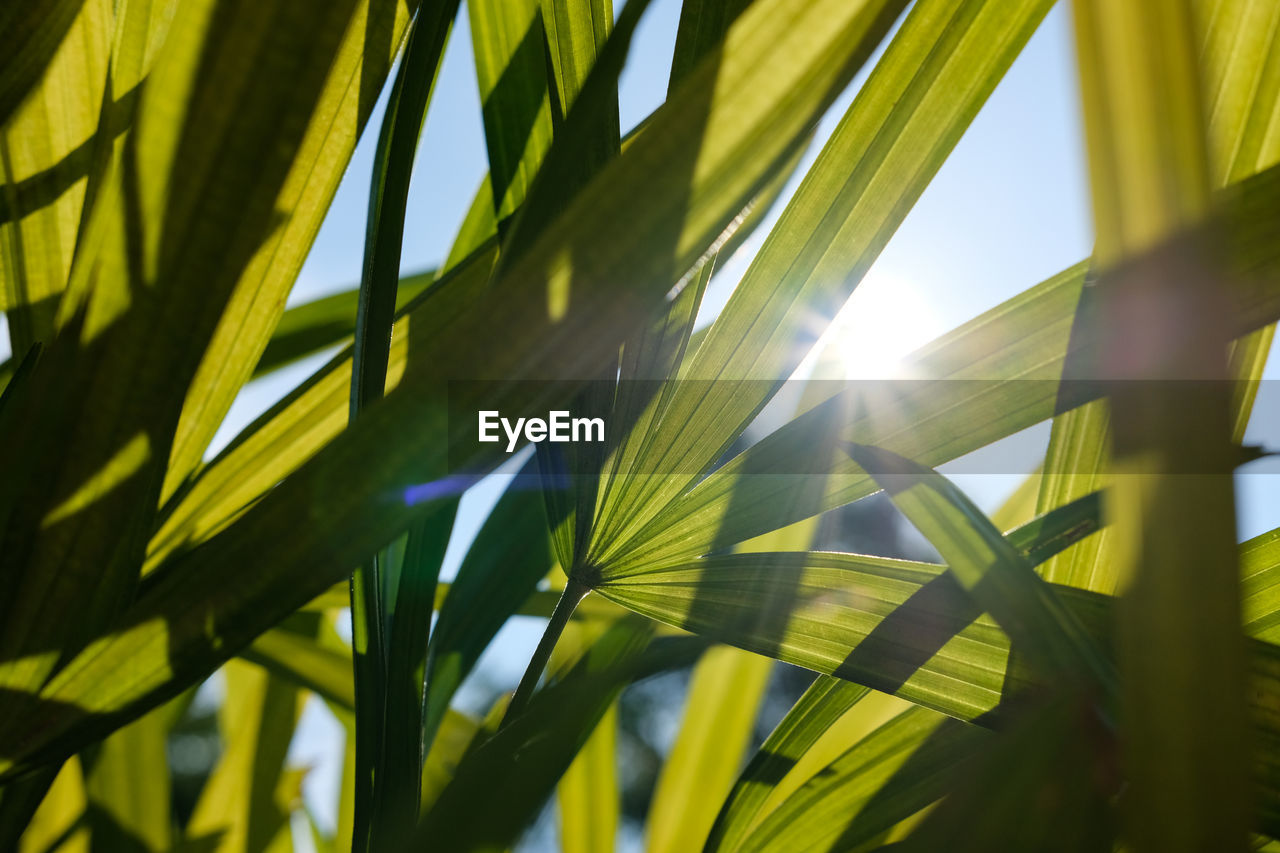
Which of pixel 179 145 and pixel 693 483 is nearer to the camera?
pixel 179 145

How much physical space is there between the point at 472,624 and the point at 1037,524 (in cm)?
44

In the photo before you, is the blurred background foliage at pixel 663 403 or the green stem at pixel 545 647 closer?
the blurred background foliage at pixel 663 403

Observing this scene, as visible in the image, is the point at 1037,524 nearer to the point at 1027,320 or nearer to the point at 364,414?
the point at 1027,320

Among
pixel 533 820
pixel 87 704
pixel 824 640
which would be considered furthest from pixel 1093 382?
pixel 87 704

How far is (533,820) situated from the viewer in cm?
25

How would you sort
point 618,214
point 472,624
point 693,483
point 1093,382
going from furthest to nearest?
1. point 472,624
2. point 693,483
3. point 1093,382
4. point 618,214

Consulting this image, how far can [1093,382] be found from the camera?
33 centimetres

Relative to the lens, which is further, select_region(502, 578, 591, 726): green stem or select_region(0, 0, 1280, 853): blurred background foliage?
select_region(502, 578, 591, 726): green stem

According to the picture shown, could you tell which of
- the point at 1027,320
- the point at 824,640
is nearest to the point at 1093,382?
the point at 1027,320

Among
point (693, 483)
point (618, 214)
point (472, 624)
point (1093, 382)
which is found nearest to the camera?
point (618, 214)

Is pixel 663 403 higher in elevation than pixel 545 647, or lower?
higher

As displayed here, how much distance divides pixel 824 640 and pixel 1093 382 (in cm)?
18

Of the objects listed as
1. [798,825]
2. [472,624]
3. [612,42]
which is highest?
[612,42]

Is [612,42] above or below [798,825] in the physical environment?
above
